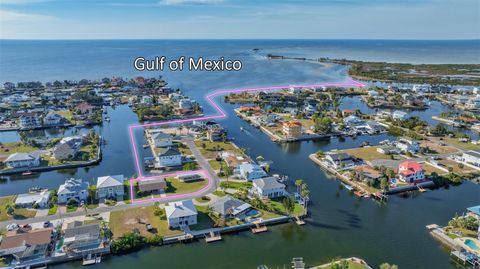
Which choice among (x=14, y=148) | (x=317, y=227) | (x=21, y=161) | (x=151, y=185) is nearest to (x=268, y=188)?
(x=317, y=227)

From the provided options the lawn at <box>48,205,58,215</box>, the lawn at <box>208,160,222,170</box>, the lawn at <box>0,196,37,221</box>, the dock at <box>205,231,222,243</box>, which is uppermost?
the lawn at <box>208,160,222,170</box>

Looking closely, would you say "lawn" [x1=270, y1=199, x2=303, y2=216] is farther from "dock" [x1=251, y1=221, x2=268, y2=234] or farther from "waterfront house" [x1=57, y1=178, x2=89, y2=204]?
"waterfront house" [x1=57, y1=178, x2=89, y2=204]

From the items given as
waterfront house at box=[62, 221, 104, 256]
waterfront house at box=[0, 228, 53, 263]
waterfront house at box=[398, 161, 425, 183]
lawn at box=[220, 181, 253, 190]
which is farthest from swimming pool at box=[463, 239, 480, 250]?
waterfront house at box=[0, 228, 53, 263]

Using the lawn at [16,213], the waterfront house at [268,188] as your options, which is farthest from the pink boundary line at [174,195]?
the lawn at [16,213]

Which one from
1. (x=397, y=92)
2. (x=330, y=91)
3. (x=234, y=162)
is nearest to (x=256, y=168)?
(x=234, y=162)

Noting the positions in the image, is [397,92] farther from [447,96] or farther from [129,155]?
[129,155]

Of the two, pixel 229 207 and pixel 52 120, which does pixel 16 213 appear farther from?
pixel 52 120

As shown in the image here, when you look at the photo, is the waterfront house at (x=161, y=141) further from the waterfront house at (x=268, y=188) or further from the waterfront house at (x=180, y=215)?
the waterfront house at (x=180, y=215)
